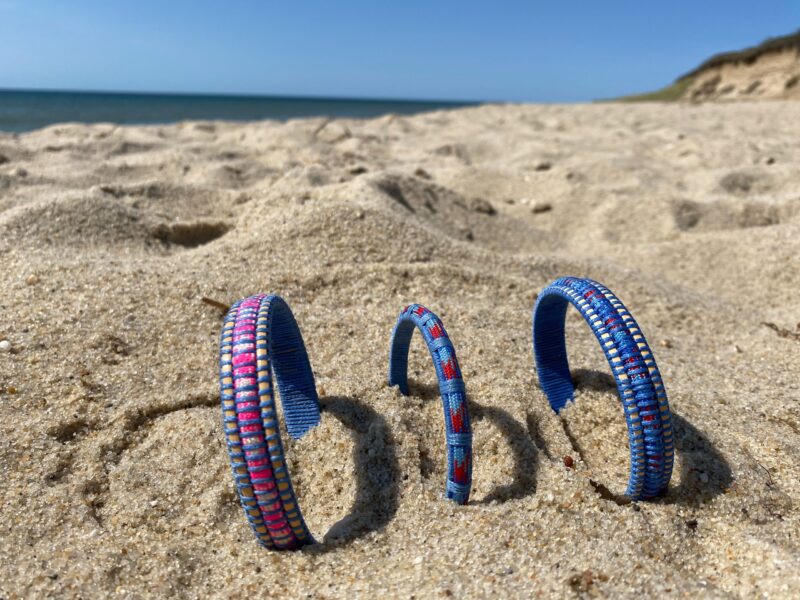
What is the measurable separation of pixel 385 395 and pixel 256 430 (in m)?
0.86

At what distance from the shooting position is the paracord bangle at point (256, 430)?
4.57 feet

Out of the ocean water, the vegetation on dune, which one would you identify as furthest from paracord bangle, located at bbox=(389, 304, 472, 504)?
the vegetation on dune

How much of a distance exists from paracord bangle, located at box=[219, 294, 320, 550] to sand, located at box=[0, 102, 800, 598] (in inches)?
5.9

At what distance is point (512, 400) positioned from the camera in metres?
2.16

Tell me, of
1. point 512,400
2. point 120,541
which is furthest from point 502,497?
point 120,541

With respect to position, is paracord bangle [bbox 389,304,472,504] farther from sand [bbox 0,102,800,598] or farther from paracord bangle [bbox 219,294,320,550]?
paracord bangle [bbox 219,294,320,550]

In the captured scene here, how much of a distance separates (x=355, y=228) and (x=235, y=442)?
214 cm

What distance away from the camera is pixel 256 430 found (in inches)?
54.7

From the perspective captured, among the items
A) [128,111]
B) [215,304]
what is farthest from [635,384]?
[128,111]

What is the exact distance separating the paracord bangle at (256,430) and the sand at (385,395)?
0.49 feet

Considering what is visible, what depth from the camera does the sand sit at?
1553 mm

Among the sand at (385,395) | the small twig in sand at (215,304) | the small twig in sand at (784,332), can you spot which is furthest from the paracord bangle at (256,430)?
the small twig in sand at (784,332)

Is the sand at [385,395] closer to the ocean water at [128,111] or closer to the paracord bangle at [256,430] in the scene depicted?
the paracord bangle at [256,430]

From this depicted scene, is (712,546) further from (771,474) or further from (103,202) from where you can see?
(103,202)
